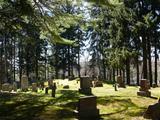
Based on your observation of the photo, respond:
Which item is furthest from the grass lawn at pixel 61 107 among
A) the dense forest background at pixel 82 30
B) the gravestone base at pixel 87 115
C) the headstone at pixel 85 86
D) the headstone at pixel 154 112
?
the dense forest background at pixel 82 30

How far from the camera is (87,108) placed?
15.5 m

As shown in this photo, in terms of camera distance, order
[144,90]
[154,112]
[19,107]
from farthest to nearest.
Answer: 1. [144,90]
2. [19,107]
3. [154,112]

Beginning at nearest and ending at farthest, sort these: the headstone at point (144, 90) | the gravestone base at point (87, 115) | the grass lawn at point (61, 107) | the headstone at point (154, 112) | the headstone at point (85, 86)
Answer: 1. the headstone at point (154, 112)
2. the gravestone base at point (87, 115)
3. the grass lawn at point (61, 107)
4. the headstone at point (144, 90)
5. the headstone at point (85, 86)

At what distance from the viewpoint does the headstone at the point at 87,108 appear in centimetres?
1541

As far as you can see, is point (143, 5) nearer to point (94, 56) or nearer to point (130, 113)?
point (130, 113)

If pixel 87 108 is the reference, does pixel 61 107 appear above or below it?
below

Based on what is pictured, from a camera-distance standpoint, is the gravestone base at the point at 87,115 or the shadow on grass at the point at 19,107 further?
the shadow on grass at the point at 19,107

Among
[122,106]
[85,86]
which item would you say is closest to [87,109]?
[122,106]

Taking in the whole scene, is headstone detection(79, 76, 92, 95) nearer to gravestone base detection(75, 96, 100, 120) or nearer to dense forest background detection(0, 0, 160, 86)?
dense forest background detection(0, 0, 160, 86)

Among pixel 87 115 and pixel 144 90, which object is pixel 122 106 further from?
pixel 144 90

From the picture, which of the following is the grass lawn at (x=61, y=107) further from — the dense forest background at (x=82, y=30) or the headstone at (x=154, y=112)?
the dense forest background at (x=82, y=30)

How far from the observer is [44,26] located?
736 inches

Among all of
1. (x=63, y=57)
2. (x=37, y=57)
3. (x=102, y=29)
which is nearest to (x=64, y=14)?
(x=102, y=29)

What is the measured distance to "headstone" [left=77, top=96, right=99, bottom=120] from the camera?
1541 centimetres
